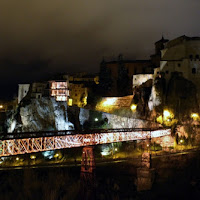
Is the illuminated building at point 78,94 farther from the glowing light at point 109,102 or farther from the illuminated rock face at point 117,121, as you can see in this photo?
the illuminated rock face at point 117,121

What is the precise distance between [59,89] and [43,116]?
40.2 ft

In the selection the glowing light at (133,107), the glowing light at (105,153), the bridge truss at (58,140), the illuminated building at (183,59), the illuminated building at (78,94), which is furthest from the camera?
the illuminated building at (78,94)

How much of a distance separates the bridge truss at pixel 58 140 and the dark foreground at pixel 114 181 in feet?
20.8

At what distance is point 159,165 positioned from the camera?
44688 mm

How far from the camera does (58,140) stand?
27688mm

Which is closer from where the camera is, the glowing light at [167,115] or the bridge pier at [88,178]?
the bridge pier at [88,178]

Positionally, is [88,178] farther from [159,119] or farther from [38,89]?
[38,89]

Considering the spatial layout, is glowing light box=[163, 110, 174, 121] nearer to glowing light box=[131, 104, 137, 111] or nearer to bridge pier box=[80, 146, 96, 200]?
glowing light box=[131, 104, 137, 111]

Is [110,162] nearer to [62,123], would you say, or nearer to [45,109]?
[62,123]

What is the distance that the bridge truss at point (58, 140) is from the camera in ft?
77.2

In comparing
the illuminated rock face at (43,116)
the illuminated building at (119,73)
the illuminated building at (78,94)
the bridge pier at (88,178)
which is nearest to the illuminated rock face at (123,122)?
the illuminated rock face at (43,116)

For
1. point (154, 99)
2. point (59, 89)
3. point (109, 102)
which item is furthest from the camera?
point (59, 89)

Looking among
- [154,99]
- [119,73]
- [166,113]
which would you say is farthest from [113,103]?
[119,73]

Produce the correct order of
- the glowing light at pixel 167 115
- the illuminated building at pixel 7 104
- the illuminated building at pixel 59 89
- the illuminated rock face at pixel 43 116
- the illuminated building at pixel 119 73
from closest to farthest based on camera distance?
the glowing light at pixel 167 115 → the illuminated rock face at pixel 43 116 → the illuminated building at pixel 59 89 → the illuminated building at pixel 119 73 → the illuminated building at pixel 7 104
